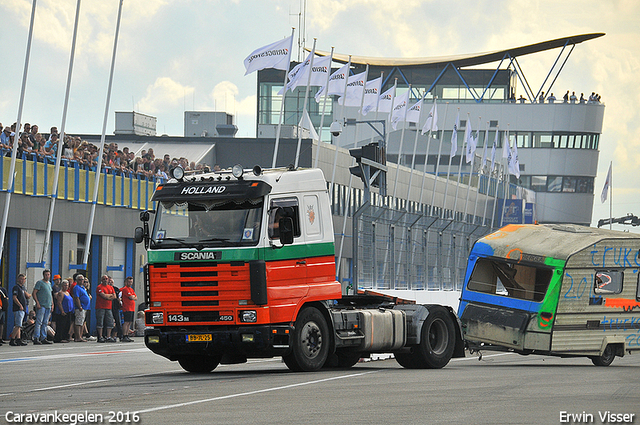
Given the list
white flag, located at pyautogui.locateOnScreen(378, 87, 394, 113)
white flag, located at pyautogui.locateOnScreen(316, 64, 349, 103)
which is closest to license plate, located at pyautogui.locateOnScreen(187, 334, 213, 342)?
white flag, located at pyautogui.locateOnScreen(316, 64, 349, 103)

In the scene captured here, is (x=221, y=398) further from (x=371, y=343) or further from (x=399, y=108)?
(x=399, y=108)

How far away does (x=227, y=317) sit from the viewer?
1752 centimetres

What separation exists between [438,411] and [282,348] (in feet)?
18.4

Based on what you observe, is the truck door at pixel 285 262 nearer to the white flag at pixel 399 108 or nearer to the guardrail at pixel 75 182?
the guardrail at pixel 75 182

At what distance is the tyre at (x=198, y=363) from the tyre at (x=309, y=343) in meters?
1.71

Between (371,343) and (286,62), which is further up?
(286,62)

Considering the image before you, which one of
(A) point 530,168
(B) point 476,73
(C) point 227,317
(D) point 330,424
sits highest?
(B) point 476,73

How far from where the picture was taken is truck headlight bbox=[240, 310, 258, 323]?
17.4m

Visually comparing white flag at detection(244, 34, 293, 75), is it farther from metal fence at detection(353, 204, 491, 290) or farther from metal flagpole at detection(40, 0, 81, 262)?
metal fence at detection(353, 204, 491, 290)

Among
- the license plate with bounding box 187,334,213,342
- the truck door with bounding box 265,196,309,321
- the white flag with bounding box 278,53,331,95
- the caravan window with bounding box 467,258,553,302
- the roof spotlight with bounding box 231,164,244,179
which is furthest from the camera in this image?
the white flag with bounding box 278,53,331,95

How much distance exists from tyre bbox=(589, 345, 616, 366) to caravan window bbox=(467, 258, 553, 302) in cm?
169

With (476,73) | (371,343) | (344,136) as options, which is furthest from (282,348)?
(476,73)

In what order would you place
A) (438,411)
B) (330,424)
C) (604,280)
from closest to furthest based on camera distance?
(330,424) → (438,411) → (604,280)

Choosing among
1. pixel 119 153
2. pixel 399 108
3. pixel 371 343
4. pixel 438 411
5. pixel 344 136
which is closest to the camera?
pixel 438 411
